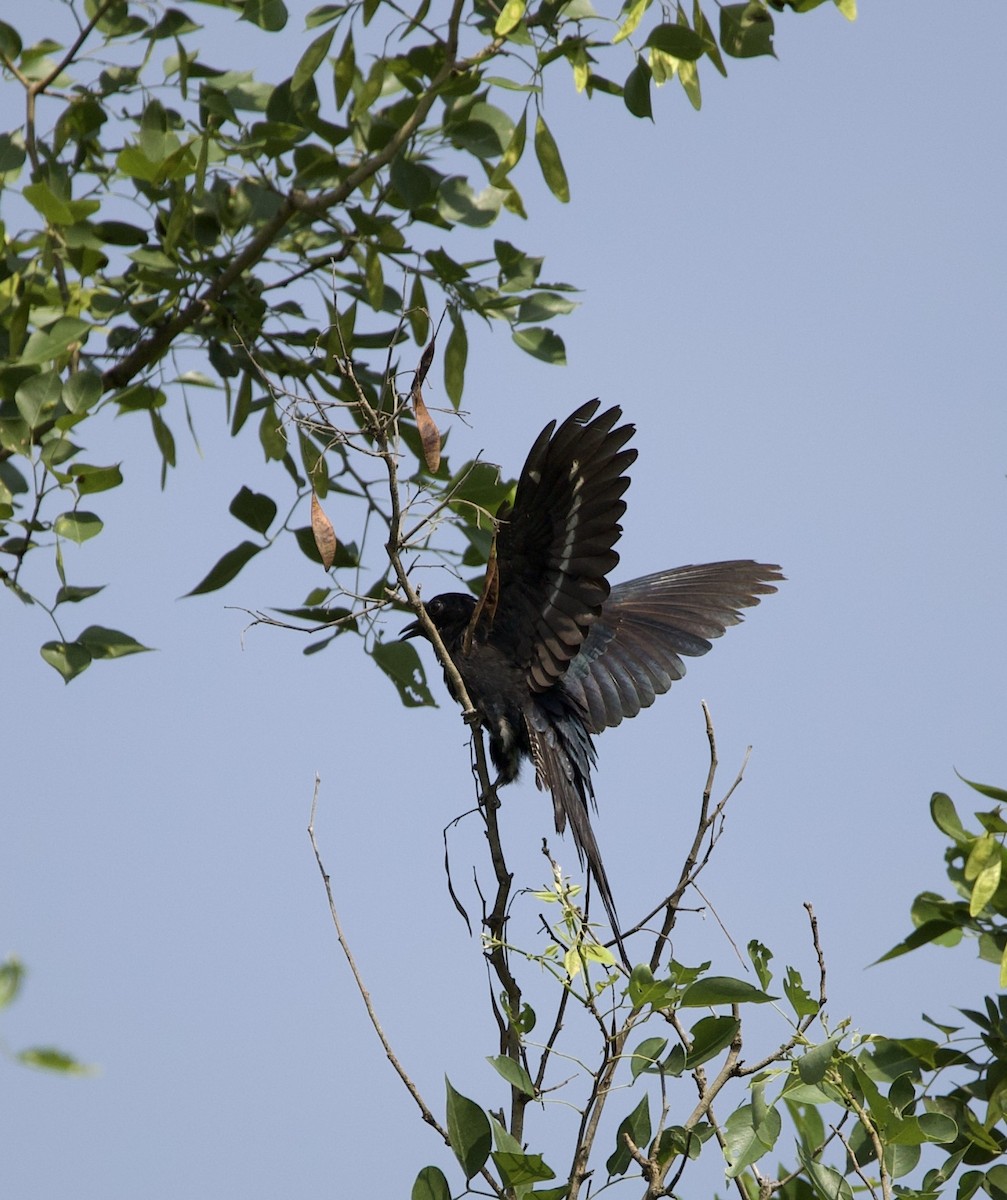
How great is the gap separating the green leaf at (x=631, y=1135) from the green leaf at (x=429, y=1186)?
0.22 m

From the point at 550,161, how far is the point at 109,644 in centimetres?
130

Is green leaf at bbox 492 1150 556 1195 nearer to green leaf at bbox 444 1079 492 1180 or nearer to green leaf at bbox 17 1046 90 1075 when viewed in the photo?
green leaf at bbox 444 1079 492 1180

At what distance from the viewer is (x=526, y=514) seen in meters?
3.02

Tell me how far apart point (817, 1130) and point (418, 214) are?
76.8 inches

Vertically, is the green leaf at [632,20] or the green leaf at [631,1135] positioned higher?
the green leaf at [632,20]

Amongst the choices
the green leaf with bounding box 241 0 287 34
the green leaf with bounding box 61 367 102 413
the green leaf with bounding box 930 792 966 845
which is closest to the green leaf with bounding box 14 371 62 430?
the green leaf with bounding box 61 367 102 413

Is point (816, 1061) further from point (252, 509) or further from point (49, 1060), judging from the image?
point (252, 509)

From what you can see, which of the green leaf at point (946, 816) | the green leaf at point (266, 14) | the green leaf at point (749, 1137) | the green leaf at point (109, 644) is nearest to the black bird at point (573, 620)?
the green leaf at point (109, 644)

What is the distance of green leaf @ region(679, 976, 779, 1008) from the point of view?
62.2 inches

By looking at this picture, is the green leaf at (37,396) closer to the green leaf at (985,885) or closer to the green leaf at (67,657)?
the green leaf at (67,657)

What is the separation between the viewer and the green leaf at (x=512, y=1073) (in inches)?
66.0

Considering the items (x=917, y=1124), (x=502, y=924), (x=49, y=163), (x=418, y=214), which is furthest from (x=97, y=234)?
(x=917, y=1124)

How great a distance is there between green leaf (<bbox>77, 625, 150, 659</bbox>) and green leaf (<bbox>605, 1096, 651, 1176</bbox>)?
1343mm

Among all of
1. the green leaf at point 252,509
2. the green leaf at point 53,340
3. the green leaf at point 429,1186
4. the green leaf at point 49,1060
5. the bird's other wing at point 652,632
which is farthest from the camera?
the bird's other wing at point 652,632
